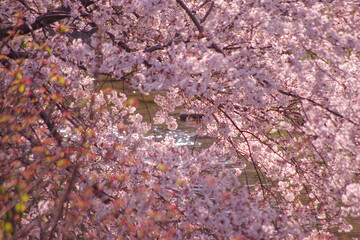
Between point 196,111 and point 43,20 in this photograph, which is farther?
point 196,111

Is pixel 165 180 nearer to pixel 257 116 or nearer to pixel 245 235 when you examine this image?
pixel 245 235

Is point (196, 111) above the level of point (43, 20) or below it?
below

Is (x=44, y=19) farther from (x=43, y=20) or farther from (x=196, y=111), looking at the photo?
(x=196, y=111)

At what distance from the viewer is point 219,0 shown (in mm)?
5715

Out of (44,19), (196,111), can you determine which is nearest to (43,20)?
(44,19)

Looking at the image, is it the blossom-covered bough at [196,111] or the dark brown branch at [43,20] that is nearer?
the blossom-covered bough at [196,111]

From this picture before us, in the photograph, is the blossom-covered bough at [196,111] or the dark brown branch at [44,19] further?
the dark brown branch at [44,19]

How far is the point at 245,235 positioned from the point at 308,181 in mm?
2762

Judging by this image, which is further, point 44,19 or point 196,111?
point 196,111

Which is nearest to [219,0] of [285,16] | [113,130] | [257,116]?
[285,16]

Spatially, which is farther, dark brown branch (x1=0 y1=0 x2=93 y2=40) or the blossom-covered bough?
→ dark brown branch (x1=0 y1=0 x2=93 y2=40)

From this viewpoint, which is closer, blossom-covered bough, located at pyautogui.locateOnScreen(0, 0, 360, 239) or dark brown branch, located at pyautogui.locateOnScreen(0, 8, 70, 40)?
blossom-covered bough, located at pyautogui.locateOnScreen(0, 0, 360, 239)

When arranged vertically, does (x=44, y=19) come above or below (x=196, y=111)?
above

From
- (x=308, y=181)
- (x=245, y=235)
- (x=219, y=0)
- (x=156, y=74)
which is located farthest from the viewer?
(x=308, y=181)
